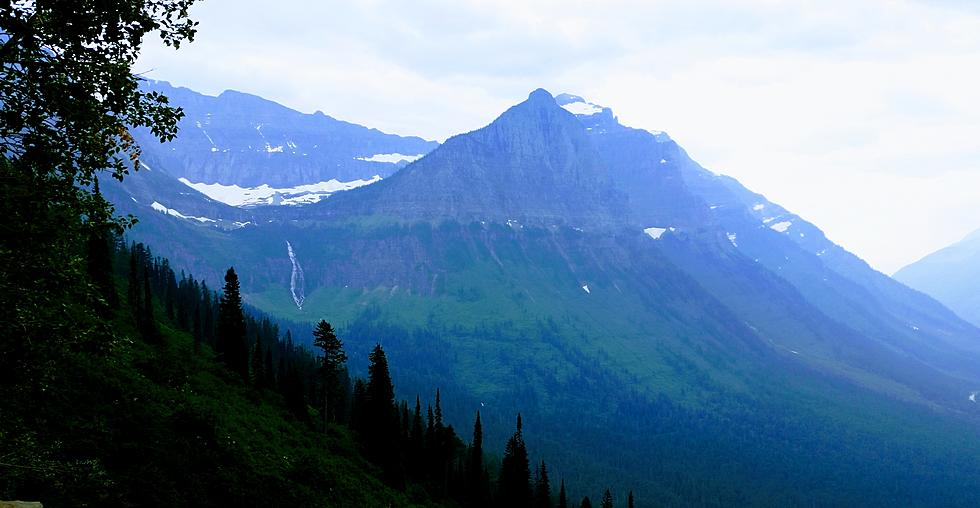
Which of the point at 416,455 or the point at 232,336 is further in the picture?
the point at 416,455

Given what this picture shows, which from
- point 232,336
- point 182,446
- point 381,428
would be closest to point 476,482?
point 381,428

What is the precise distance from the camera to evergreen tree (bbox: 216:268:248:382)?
74688mm

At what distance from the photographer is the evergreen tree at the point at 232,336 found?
245 ft

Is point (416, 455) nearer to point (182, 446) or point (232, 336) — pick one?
point (232, 336)

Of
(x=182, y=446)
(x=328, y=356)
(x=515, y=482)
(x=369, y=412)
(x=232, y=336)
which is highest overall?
(x=182, y=446)

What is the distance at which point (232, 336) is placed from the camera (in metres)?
75.5

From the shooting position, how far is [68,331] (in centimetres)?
1201

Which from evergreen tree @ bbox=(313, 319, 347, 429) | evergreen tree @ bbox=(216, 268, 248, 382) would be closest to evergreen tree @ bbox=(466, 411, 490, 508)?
evergreen tree @ bbox=(313, 319, 347, 429)

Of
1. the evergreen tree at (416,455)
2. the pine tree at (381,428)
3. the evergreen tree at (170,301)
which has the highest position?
the evergreen tree at (170,301)

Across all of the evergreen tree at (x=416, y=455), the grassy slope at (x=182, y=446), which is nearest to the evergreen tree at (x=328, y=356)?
the evergreen tree at (x=416, y=455)

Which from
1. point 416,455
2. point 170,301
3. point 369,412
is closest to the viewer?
point 369,412

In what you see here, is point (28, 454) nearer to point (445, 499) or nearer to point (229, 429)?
point (229, 429)

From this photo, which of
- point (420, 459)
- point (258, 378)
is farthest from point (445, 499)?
point (258, 378)

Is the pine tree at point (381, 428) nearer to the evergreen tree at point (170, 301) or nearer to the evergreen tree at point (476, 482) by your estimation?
the evergreen tree at point (476, 482)
